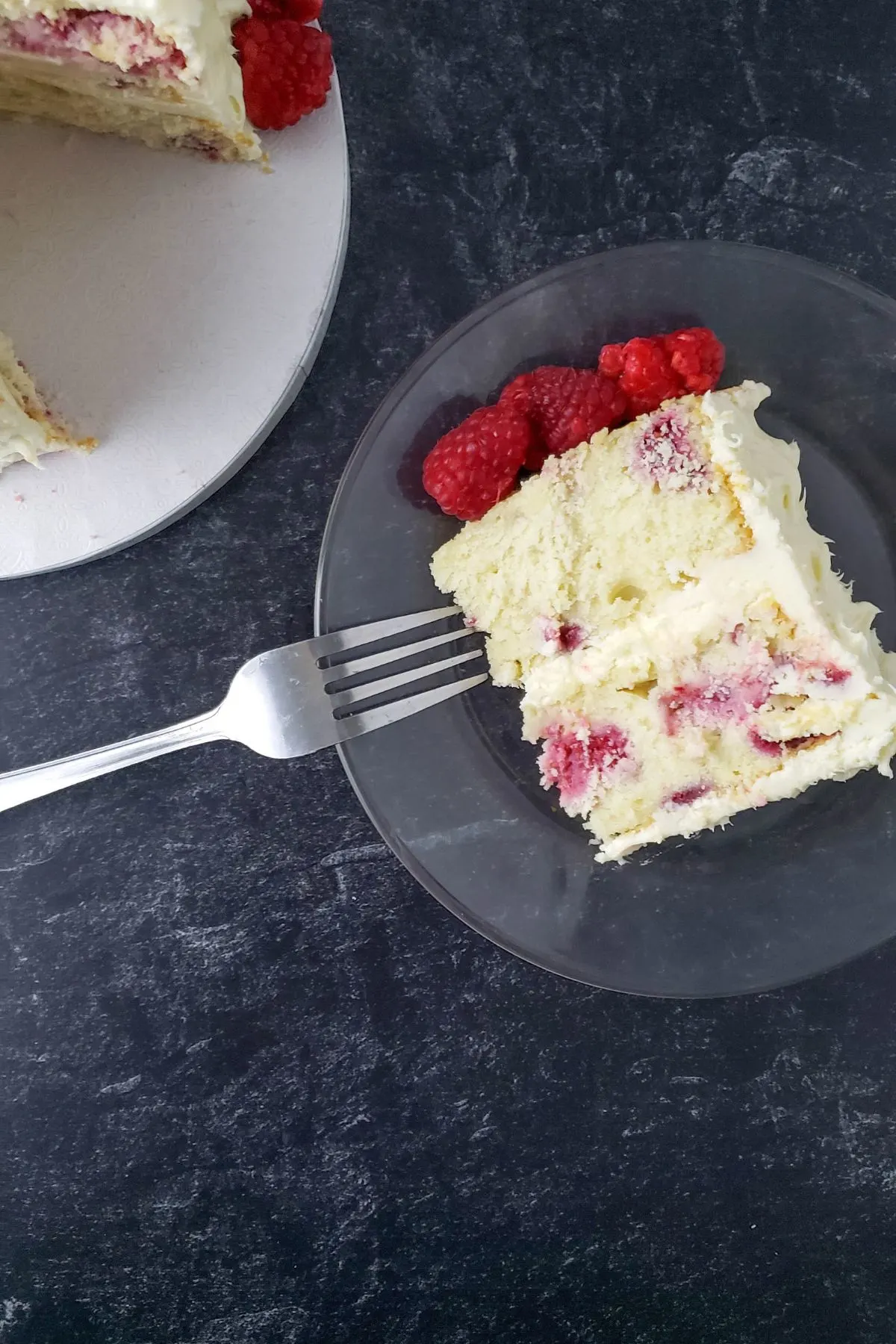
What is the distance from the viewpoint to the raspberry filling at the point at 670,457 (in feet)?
4.41

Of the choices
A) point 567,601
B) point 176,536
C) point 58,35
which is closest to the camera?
point 58,35

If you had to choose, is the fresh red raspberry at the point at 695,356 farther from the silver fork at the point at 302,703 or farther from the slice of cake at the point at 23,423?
the slice of cake at the point at 23,423

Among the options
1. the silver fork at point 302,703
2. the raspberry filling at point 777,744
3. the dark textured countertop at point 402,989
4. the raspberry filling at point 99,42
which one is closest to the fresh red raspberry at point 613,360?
the dark textured countertop at point 402,989

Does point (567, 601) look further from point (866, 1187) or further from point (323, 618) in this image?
point (866, 1187)

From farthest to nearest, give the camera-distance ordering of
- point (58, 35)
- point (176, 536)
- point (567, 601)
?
point (176, 536), point (567, 601), point (58, 35)

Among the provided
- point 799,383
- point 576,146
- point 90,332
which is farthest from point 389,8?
point 799,383

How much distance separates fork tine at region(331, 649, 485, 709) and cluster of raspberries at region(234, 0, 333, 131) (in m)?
0.82

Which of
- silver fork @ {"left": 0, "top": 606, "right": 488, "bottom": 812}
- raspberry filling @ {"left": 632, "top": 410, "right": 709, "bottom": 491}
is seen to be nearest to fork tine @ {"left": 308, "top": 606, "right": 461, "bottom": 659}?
silver fork @ {"left": 0, "top": 606, "right": 488, "bottom": 812}

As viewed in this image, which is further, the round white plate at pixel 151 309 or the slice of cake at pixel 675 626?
the round white plate at pixel 151 309

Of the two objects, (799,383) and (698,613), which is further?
(799,383)

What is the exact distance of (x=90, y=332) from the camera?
145 centimetres

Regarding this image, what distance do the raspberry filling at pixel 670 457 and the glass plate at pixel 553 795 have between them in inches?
7.4

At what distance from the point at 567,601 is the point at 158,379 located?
686 millimetres

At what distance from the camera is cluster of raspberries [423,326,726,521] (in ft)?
4.43
